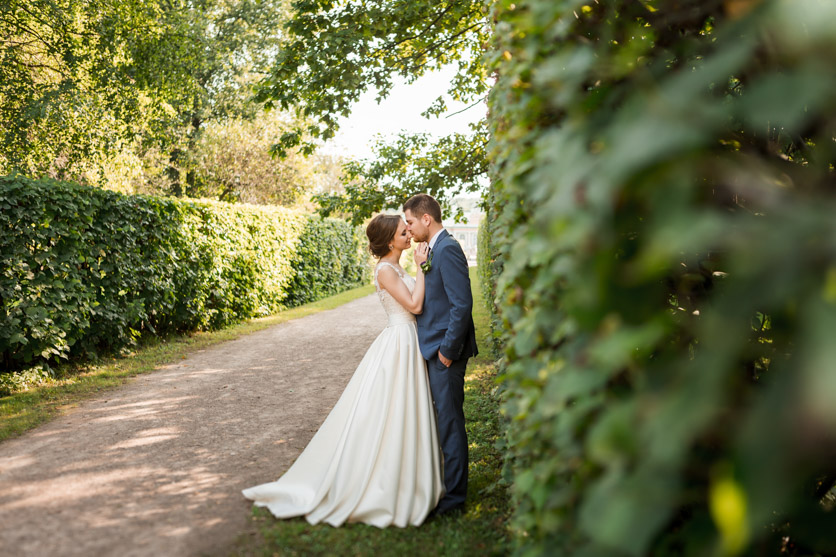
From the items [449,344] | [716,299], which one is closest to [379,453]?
[449,344]

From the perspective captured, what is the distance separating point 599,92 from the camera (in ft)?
5.20

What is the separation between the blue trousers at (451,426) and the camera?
4090 millimetres

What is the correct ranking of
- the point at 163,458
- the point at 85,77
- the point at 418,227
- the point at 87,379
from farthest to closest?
the point at 85,77 < the point at 87,379 < the point at 163,458 < the point at 418,227

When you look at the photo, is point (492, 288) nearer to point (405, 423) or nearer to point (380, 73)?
point (405, 423)

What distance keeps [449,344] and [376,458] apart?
3.20 feet

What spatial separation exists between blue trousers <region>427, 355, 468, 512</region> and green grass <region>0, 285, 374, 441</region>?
175 inches

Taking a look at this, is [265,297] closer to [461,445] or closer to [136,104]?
[136,104]

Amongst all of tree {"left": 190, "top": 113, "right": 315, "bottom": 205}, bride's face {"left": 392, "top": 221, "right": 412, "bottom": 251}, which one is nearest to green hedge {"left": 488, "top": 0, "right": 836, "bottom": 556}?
bride's face {"left": 392, "top": 221, "right": 412, "bottom": 251}

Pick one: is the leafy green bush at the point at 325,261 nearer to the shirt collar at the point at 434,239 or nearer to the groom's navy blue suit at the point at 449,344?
the shirt collar at the point at 434,239

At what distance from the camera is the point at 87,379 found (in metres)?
7.76

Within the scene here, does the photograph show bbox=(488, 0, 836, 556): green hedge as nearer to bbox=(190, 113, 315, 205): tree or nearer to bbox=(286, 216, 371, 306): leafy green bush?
bbox=(286, 216, 371, 306): leafy green bush

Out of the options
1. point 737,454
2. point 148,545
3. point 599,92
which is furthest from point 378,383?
point 737,454

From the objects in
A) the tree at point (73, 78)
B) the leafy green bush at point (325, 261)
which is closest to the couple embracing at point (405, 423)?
the leafy green bush at point (325, 261)

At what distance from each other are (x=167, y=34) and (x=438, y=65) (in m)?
7.71
